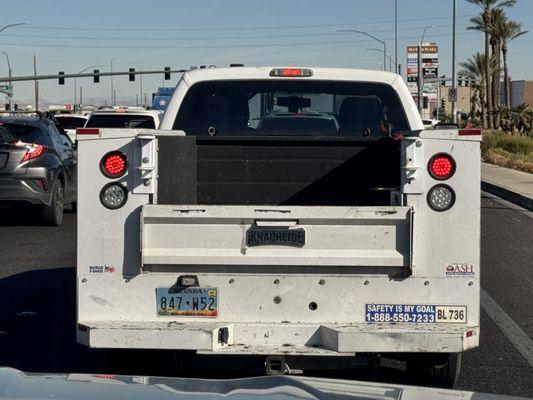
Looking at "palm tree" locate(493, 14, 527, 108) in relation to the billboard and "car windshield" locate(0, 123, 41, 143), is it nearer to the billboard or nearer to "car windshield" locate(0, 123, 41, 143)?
the billboard

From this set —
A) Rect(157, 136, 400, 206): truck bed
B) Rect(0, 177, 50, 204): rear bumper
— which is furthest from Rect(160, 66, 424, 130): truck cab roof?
Rect(0, 177, 50, 204): rear bumper

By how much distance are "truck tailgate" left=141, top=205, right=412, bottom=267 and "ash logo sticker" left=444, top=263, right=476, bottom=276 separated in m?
0.24

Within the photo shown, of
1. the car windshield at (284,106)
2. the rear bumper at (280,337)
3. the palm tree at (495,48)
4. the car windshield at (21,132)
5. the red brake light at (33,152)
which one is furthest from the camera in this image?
the palm tree at (495,48)

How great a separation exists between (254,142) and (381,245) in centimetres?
124

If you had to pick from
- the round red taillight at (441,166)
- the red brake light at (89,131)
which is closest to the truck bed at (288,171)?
the round red taillight at (441,166)

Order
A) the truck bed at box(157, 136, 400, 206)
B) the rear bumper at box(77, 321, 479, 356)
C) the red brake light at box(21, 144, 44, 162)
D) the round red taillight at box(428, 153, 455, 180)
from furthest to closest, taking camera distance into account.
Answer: the red brake light at box(21, 144, 44, 162), the truck bed at box(157, 136, 400, 206), the round red taillight at box(428, 153, 455, 180), the rear bumper at box(77, 321, 479, 356)

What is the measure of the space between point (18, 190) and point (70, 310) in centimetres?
593

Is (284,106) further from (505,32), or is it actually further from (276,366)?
(505,32)

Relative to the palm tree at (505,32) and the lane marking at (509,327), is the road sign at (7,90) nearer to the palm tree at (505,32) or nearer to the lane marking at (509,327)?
Answer: the palm tree at (505,32)

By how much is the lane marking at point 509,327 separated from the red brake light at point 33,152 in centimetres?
761

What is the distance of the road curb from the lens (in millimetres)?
19250

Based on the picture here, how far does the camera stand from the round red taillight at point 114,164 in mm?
5367

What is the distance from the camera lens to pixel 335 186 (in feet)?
20.4

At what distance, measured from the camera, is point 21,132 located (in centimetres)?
1450
